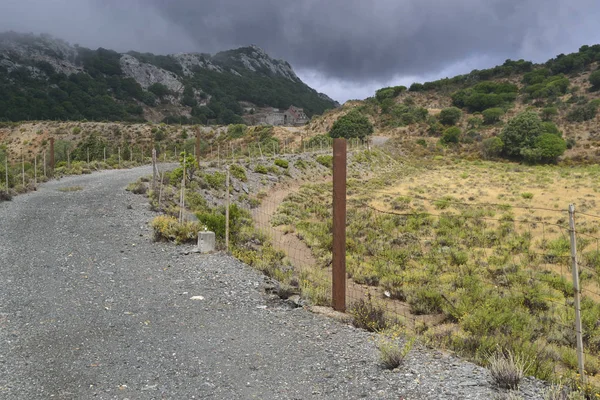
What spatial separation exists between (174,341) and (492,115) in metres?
75.4

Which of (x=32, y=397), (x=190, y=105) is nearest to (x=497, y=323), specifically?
(x=32, y=397)

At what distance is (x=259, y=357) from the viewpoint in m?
5.99

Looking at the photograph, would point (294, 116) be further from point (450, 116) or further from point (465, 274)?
point (465, 274)

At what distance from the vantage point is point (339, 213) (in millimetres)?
7359

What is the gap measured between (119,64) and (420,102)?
286 feet

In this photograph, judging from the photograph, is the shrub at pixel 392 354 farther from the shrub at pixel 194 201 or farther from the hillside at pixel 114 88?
the hillside at pixel 114 88

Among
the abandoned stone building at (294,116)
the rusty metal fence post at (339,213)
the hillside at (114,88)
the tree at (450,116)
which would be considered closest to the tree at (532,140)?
the tree at (450,116)

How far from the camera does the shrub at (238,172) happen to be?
85.5 ft

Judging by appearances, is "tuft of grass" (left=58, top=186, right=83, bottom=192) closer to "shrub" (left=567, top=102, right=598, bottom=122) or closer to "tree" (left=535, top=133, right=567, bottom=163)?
"tree" (left=535, top=133, right=567, bottom=163)

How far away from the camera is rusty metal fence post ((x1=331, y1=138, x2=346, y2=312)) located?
7254mm

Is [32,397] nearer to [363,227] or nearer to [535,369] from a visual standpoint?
[535,369]

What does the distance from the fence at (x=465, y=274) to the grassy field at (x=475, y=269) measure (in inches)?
1.2

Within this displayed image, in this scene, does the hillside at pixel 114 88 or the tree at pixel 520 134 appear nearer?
the tree at pixel 520 134

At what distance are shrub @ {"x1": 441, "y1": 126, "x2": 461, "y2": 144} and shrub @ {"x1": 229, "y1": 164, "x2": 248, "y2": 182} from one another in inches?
1855
